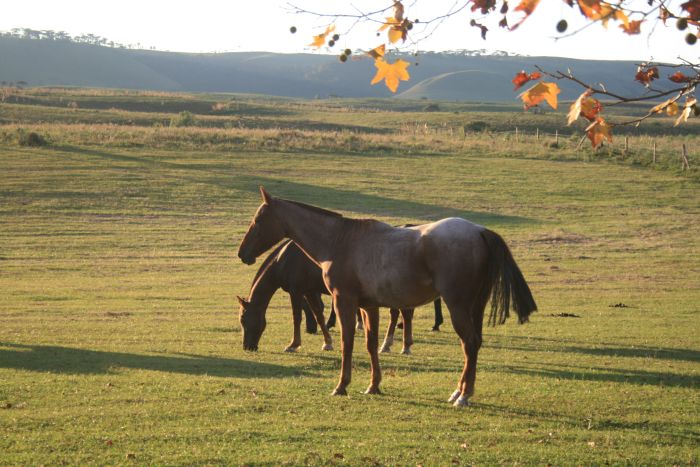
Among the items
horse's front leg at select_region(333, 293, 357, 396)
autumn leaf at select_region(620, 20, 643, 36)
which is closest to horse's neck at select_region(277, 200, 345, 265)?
horse's front leg at select_region(333, 293, 357, 396)

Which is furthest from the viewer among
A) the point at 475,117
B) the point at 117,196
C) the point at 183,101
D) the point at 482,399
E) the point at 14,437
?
the point at 183,101

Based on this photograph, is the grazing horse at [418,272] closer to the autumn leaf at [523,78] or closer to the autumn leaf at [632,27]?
the autumn leaf at [523,78]

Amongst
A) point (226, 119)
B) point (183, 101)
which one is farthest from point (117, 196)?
point (183, 101)

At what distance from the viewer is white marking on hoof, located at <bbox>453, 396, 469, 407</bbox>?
9.97m

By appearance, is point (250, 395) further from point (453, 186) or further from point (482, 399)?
point (453, 186)

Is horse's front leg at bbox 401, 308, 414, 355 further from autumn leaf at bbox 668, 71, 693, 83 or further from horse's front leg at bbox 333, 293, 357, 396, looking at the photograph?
autumn leaf at bbox 668, 71, 693, 83

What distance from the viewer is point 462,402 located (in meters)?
9.98

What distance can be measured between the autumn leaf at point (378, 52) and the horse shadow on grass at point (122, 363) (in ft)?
25.9

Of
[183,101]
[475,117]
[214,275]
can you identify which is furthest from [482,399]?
[183,101]

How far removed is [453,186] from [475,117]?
48626mm

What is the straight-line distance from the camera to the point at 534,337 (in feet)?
54.0

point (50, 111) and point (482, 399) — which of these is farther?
point (50, 111)

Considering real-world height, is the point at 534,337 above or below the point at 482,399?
below

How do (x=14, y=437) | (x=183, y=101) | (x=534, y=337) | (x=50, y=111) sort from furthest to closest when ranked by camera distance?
(x=183, y=101), (x=50, y=111), (x=534, y=337), (x=14, y=437)
